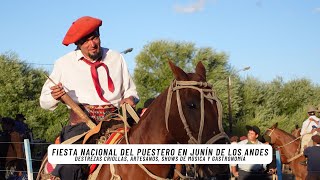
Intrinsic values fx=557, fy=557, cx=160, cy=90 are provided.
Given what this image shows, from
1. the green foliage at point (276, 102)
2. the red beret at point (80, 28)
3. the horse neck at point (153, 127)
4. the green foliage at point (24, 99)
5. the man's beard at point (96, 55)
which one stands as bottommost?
the green foliage at point (276, 102)

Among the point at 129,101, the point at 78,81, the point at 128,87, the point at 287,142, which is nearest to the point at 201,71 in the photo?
the point at 129,101

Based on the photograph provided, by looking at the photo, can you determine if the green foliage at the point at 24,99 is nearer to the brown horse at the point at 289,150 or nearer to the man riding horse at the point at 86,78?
the brown horse at the point at 289,150

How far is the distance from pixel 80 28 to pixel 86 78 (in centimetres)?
52

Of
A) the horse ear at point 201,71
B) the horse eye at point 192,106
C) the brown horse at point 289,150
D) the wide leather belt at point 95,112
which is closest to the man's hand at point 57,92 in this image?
the wide leather belt at point 95,112

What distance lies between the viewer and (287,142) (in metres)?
16.4

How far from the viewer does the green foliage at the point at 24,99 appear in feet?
98.0

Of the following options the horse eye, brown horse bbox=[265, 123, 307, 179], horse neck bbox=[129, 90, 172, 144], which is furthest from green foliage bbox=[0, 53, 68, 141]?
the horse eye

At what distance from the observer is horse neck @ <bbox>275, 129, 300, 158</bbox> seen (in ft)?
52.8

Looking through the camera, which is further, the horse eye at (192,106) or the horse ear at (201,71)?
the horse ear at (201,71)

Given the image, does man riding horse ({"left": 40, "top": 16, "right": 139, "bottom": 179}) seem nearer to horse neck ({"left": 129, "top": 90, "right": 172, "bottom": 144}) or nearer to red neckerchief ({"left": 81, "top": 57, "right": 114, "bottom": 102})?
red neckerchief ({"left": 81, "top": 57, "right": 114, "bottom": 102})

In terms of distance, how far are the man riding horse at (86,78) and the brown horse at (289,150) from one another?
10.5 metres

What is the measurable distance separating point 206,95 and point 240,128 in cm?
3854

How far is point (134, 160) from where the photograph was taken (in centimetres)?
495

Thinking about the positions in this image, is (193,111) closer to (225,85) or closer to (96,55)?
(96,55)
